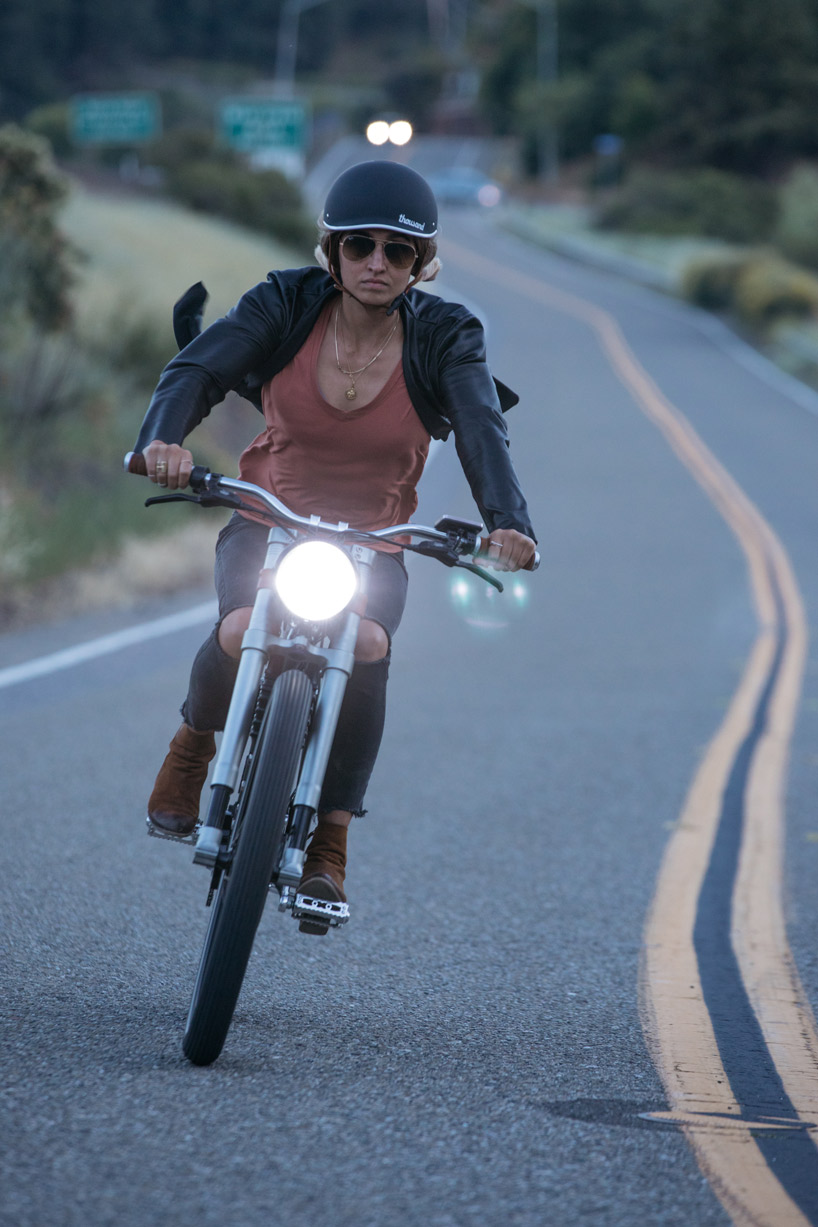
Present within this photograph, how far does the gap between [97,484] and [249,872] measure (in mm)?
11706

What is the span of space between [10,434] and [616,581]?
5.77 meters

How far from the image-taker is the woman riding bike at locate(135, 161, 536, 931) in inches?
159

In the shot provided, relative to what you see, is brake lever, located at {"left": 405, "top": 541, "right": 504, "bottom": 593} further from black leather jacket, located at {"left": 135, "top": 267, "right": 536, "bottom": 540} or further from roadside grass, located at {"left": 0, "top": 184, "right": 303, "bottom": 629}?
roadside grass, located at {"left": 0, "top": 184, "right": 303, "bottom": 629}

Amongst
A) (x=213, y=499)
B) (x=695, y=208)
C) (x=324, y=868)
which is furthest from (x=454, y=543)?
(x=695, y=208)

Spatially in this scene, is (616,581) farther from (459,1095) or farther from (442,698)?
(459,1095)

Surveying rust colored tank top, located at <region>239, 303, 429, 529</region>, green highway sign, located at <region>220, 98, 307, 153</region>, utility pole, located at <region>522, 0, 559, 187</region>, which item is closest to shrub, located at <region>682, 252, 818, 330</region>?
green highway sign, located at <region>220, 98, 307, 153</region>

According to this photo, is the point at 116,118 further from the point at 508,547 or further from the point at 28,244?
the point at 508,547

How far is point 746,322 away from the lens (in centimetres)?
4159

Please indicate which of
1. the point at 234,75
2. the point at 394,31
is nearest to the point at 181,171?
the point at 234,75

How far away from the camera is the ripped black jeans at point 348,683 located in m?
4.04

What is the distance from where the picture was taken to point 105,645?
1016cm

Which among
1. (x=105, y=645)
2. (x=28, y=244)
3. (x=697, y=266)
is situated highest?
(x=697, y=266)

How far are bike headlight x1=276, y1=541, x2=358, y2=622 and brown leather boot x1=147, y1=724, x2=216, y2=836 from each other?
74 cm

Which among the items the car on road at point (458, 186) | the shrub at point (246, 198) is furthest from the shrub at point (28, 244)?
the car on road at point (458, 186)
